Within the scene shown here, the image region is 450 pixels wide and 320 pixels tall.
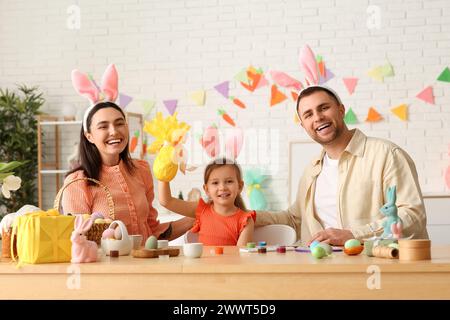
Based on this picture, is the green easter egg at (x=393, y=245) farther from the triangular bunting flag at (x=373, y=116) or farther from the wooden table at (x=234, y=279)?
the triangular bunting flag at (x=373, y=116)

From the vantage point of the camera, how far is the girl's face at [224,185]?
3.50 meters

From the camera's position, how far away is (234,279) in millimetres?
2150

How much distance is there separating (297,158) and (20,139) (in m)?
2.67

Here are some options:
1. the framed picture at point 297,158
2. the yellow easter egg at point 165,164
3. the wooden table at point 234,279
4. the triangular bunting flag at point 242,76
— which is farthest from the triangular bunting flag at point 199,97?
the wooden table at point 234,279

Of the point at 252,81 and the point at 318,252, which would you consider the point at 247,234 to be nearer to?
the point at 318,252

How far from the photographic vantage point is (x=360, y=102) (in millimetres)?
6555

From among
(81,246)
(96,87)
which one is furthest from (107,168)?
(81,246)

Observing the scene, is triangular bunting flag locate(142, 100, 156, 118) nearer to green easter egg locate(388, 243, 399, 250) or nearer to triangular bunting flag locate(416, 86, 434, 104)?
triangular bunting flag locate(416, 86, 434, 104)

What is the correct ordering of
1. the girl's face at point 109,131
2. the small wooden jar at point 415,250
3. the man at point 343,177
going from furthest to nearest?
the girl's face at point 109,131 → the man at point 343,177 → the small wooden jar at point 415,250

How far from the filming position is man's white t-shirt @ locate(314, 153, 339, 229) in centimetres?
346

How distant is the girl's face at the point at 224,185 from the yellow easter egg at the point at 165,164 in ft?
1.47

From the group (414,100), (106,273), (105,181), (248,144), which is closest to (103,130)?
(105,181)

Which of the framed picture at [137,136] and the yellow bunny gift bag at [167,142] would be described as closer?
the yellow bunny gift bag at [167,142]
